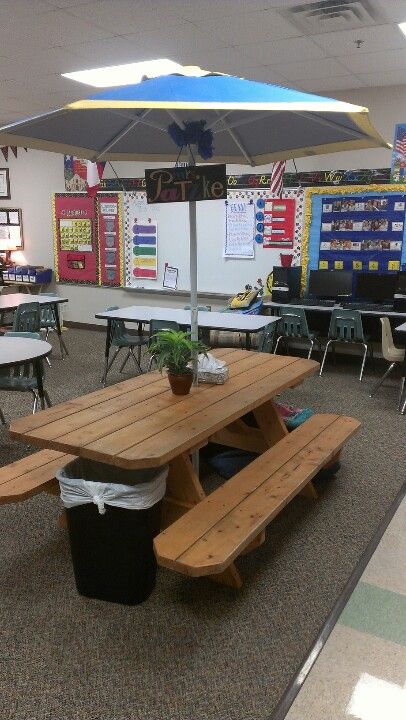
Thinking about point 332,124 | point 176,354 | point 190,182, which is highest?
point 332,124

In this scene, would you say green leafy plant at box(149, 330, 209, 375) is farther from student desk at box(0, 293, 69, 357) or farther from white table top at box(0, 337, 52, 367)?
student desk at box(0, 293, 69, 357)

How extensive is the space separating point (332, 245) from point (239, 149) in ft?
10.5

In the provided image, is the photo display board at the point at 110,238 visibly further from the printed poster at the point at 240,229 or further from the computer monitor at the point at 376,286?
the computer monitor at the point at 376,286

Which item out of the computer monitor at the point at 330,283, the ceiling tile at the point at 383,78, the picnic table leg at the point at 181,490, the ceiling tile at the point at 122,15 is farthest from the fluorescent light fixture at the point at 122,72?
the picnic table leg at the point at 181,490

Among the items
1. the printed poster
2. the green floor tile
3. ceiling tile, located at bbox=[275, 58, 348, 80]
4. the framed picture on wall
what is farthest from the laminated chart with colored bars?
the green floor tile

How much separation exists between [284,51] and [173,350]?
129 inches

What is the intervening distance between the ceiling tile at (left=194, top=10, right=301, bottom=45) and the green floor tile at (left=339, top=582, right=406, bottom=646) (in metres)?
3.61

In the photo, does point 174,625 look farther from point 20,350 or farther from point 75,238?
point 75,238

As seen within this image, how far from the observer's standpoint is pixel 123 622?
2137mm

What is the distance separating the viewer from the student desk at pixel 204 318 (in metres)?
4.90

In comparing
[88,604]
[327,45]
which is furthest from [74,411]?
[327,45]

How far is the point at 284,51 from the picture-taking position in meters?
4.53

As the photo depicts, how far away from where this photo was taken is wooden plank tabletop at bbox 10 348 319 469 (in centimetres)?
208

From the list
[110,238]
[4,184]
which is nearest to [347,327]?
[110,238]
